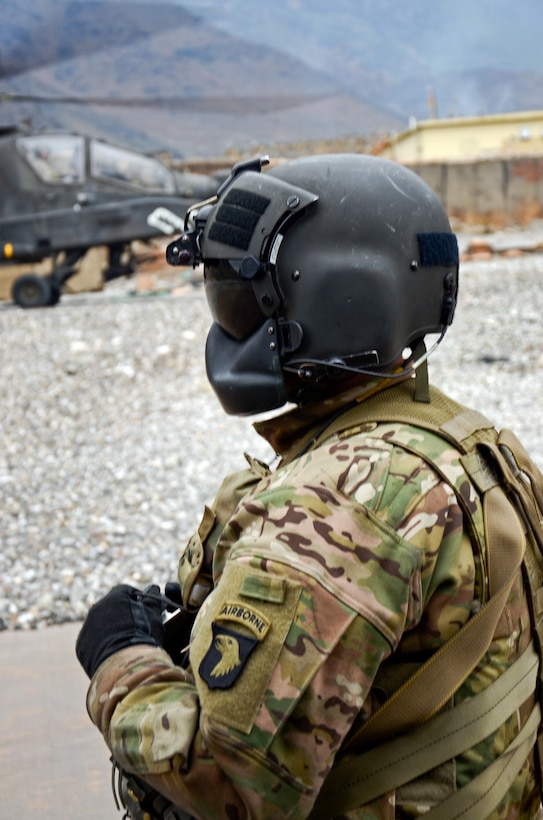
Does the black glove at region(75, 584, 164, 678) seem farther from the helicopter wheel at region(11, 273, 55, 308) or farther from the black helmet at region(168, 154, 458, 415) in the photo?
the helicopter wheel at region(11, 273, 55, 308)

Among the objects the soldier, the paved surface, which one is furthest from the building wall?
the soldier

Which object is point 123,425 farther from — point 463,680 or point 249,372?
point 463,680

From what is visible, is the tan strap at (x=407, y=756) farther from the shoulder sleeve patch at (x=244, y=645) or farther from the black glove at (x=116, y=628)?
the black glove at (x=116, y=628)

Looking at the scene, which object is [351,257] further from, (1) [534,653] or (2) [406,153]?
(2) [406,153]

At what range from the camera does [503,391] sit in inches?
265

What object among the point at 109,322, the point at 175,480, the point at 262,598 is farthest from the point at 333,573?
the point at 109,322

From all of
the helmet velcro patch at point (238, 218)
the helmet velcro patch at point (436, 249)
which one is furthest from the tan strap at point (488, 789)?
the helmet velcro patch at point (238, 218)

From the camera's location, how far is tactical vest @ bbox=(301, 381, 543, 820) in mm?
1282

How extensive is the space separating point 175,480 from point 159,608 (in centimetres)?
381

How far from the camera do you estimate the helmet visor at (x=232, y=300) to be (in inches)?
58.4

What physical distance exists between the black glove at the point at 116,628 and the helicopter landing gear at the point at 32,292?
31.1ft

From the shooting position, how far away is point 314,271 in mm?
1457

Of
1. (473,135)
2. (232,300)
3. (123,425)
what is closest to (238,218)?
(232,300)

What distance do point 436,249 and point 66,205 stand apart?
10.7 m
